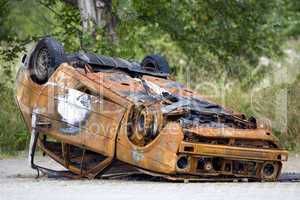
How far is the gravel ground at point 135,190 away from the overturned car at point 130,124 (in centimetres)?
38

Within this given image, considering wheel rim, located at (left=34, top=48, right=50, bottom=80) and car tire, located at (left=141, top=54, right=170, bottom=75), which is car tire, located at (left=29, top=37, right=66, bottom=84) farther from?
car tire, located at (left=141, top=54, right=170, bottom=75)

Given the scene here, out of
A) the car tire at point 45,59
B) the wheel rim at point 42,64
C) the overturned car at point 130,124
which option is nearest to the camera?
the overturned car at point 130,124

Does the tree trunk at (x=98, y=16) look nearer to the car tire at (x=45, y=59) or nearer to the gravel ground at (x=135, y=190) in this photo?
the car tire at (x=45, y=59)

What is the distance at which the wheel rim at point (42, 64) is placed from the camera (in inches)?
506

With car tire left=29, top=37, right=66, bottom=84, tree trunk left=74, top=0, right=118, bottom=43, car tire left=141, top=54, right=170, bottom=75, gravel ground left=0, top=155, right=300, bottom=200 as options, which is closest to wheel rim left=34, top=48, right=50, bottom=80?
car tire left=29, top=37, right=66, bottom=84

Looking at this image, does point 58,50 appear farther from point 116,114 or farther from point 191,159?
point 191,159

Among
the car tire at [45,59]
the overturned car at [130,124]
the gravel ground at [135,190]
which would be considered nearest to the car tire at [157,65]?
the overturned car at [130,124]

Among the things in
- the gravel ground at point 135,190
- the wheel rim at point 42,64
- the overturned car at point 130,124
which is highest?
the wheel rim at point 42,64

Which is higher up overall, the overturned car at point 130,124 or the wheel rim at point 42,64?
the wheel rim at point 42,64

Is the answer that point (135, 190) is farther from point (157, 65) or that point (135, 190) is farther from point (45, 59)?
point (157, 65)

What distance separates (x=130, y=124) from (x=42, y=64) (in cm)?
224

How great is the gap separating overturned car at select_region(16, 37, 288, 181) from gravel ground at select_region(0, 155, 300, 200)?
1.23ft

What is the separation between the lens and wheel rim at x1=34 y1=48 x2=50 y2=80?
42.1ft

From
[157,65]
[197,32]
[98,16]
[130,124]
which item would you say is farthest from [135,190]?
[197,32]
